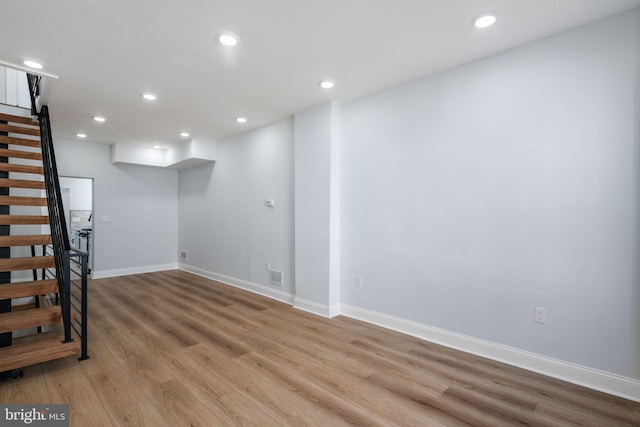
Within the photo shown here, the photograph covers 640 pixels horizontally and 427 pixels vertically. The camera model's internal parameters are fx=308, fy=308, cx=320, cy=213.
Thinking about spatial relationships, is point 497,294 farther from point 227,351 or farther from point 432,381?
point 227,351

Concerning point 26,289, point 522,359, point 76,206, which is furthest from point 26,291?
point 76,206

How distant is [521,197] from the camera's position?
2545mm

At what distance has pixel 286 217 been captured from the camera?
180 inches

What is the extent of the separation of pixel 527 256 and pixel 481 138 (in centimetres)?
108

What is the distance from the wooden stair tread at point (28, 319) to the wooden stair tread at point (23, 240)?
27.6 inches

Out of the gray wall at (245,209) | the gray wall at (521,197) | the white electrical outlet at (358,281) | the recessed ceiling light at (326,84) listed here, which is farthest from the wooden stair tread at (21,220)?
the gray wall at (521,197)

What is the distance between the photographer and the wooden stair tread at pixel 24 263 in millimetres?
2816

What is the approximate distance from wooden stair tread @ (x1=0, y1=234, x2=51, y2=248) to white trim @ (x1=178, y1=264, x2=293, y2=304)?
8.84 ft

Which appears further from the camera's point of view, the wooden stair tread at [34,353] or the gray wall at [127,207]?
the gray wall at [127,207]

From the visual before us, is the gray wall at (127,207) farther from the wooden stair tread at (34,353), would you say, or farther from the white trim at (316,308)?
the white trim at (316,308)

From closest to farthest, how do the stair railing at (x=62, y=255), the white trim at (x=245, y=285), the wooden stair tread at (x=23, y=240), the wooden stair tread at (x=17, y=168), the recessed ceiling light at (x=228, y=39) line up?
the recessed ceiling light at (x=228, y=39)
the stair railing at (x=62, y=255)
the wooden stair tread at (x=23, y=240)
the wooden stair tread at (x=17, y=168)
the white trim at (x=245, y=285)

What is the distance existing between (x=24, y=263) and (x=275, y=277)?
111 inches

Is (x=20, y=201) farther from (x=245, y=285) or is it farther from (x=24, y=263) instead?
(x=245, y=285)

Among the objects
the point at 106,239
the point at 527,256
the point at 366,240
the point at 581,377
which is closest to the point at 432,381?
the point at 581,377
